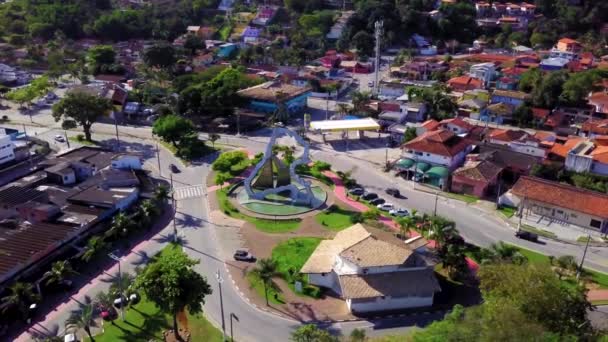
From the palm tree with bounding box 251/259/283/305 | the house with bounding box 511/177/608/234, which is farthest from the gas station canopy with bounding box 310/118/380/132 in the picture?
the palm tree with bounding box 251/259/283/305

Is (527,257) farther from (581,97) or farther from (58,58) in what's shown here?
(58,58)

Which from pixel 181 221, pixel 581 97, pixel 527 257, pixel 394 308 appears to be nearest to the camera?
pixel 394 308

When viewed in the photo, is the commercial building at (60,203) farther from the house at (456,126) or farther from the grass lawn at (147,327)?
the house at (456,126)

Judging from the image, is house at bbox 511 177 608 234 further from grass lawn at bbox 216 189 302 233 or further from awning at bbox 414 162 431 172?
grass lawn at bbox 216 189 302 233

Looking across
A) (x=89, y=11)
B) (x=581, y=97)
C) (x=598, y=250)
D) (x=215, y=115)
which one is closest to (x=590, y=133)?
(x=581, y=97)

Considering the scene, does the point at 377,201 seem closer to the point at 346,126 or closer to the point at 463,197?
the point at 463,197
